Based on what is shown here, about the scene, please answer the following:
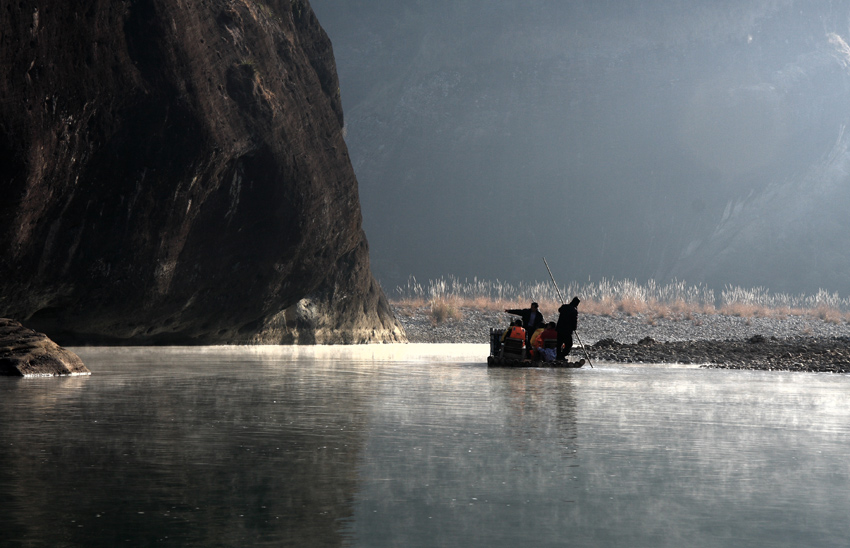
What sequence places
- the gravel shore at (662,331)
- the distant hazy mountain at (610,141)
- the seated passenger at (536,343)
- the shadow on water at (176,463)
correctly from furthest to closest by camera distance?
the distant hazy mountain at (610,141)
the gravel shore at (662,331)
the seated passenger at (536,343)
the shadow on water at (176,463)

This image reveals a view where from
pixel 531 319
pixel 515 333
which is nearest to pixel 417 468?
pixel 515 333

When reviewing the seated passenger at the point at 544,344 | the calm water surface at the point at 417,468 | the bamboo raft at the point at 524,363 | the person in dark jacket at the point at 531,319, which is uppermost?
the person in dark jacket at the point at 531,319

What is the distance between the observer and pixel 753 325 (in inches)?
1988

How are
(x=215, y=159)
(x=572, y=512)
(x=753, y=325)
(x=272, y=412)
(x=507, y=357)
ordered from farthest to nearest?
(x=753, y=325), (x=215, y=159), (x=507, y=357), (x=272, y=412), (x=572, y=512)

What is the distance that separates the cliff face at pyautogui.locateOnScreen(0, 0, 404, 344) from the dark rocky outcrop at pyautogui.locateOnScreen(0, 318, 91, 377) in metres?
2.45

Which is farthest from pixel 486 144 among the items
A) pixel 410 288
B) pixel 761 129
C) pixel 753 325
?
pixel 753 325

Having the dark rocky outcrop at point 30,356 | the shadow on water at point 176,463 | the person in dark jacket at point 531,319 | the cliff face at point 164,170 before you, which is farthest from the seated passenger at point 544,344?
the dark rocky outcrop at point 30,356

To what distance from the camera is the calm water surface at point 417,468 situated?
493 centimetres

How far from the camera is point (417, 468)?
6.75 metres

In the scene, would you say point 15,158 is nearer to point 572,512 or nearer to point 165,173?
point 165,173

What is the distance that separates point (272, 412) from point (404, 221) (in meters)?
101

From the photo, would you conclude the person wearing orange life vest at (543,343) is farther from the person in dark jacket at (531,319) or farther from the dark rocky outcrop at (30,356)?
the dark rocky outcrop at (30,356)

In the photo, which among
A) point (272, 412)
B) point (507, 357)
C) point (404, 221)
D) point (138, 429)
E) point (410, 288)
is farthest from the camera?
point (404, 221)

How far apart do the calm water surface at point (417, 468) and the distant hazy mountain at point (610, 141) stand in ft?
290
